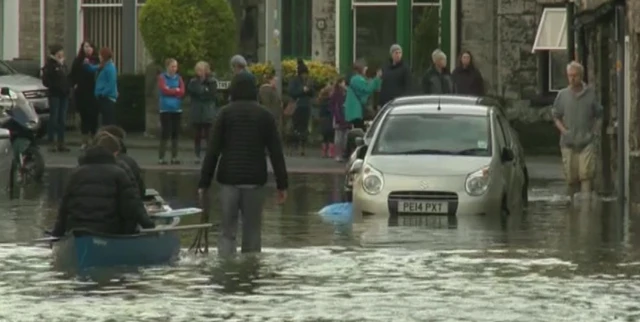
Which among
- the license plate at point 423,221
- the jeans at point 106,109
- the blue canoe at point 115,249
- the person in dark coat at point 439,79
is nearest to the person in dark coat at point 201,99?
the jeans at point 106,109

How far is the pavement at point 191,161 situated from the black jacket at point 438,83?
1.87m

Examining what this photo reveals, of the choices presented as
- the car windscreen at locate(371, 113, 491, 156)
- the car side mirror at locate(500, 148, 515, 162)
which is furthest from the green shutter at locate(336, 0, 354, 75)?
the car side mirror at locate(500, 148, 515, 162)

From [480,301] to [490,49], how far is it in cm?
2739

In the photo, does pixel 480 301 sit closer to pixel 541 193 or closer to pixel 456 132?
pixel 456 132

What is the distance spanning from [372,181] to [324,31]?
19.2m

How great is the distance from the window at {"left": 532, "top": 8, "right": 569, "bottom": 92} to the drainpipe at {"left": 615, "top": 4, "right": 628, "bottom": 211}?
36.2ft

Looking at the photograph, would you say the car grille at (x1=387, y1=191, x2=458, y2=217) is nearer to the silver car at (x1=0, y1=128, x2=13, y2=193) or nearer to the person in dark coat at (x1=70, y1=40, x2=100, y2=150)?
the silver car at (x1=0, y1=128, x2=13, y2=193)

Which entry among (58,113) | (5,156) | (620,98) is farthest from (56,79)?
(620,98)

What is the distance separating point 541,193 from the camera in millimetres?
33406

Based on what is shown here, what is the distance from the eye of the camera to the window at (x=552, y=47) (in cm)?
4253

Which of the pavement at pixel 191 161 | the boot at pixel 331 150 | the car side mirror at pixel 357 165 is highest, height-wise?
the car side mirror at pixel 357 165

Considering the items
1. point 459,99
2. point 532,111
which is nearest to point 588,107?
point 459,99

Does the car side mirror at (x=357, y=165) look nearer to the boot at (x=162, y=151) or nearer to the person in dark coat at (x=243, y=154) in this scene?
the person in dark coat at (x=243, y=154)

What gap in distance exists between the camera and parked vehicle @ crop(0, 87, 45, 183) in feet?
110
